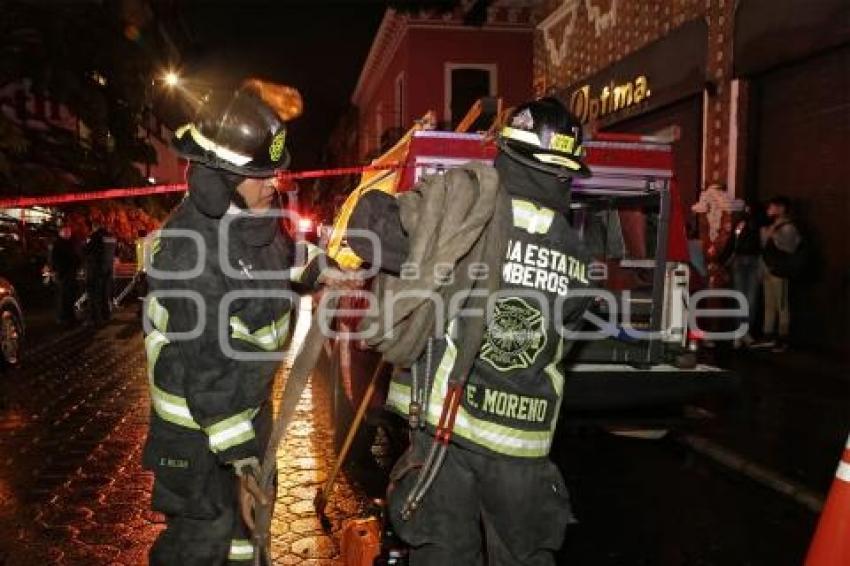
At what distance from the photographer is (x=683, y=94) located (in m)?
12.9

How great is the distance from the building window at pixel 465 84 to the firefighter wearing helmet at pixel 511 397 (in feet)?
72.0

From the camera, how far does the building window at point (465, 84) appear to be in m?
24.3

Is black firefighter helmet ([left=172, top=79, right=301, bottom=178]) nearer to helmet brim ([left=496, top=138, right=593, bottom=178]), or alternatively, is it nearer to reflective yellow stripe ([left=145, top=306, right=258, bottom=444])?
reflective yellow stripe ([left=145, top=306, right=258, bottom=444])

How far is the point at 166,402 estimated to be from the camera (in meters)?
2.81

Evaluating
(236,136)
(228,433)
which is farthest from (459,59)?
(228,433)

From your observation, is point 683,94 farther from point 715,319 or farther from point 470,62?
point 470,62

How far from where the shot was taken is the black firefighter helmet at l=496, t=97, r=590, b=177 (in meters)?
2.75

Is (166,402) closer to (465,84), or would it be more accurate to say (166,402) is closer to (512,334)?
(512,334)

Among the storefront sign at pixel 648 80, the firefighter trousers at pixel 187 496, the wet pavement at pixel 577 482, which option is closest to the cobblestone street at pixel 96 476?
the wet pavement at pixel 577 482

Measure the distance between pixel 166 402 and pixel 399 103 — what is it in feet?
83.1

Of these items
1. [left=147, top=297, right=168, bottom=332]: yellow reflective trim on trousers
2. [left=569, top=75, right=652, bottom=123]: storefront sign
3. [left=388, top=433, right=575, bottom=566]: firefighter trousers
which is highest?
[left=569, top=75, right=652, bottom=123]: storefront sign

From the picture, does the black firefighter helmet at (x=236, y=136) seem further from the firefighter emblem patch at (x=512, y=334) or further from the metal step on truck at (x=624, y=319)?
the metal step on truck at (x=624, y=319)

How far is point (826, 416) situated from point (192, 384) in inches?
248

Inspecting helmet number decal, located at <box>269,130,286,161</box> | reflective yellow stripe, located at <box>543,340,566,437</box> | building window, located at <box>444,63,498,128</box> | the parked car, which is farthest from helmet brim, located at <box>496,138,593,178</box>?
building window, located at <box>444,63,498,128</box>
